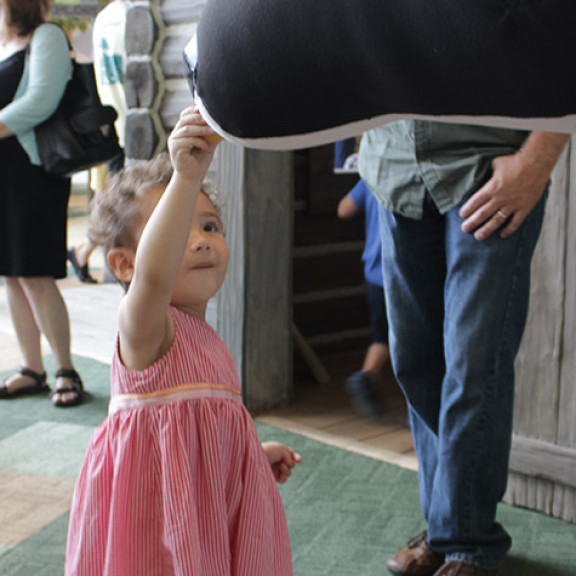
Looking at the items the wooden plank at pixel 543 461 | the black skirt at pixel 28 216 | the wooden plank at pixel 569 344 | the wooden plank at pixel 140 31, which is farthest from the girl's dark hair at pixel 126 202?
the wooden plank at pixel 140 31

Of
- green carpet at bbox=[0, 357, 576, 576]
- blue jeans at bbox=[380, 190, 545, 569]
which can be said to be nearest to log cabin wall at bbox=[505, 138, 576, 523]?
green carpet at bbox=[0, 357, 576, 576]

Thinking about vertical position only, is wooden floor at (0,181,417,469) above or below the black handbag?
below

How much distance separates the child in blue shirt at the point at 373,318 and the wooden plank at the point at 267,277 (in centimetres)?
27

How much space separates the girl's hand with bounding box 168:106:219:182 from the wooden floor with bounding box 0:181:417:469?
1.99m

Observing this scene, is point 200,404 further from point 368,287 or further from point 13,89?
point 13,89

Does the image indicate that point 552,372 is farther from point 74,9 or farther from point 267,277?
point 74,9

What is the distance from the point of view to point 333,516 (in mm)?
2537

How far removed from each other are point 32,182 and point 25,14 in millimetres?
658

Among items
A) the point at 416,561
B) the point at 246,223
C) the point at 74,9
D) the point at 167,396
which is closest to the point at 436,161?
the point at 167,396

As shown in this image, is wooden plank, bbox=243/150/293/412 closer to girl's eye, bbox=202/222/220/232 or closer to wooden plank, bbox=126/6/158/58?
wooden plank, bbox=126/6/158/58

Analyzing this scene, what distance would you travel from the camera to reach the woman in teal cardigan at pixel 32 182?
3.44 metres

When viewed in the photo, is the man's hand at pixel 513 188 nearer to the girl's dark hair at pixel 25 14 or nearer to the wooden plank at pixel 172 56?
the wooden plank at pixel 172 56

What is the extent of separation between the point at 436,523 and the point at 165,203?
1156 millimetres

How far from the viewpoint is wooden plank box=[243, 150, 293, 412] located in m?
3.40
